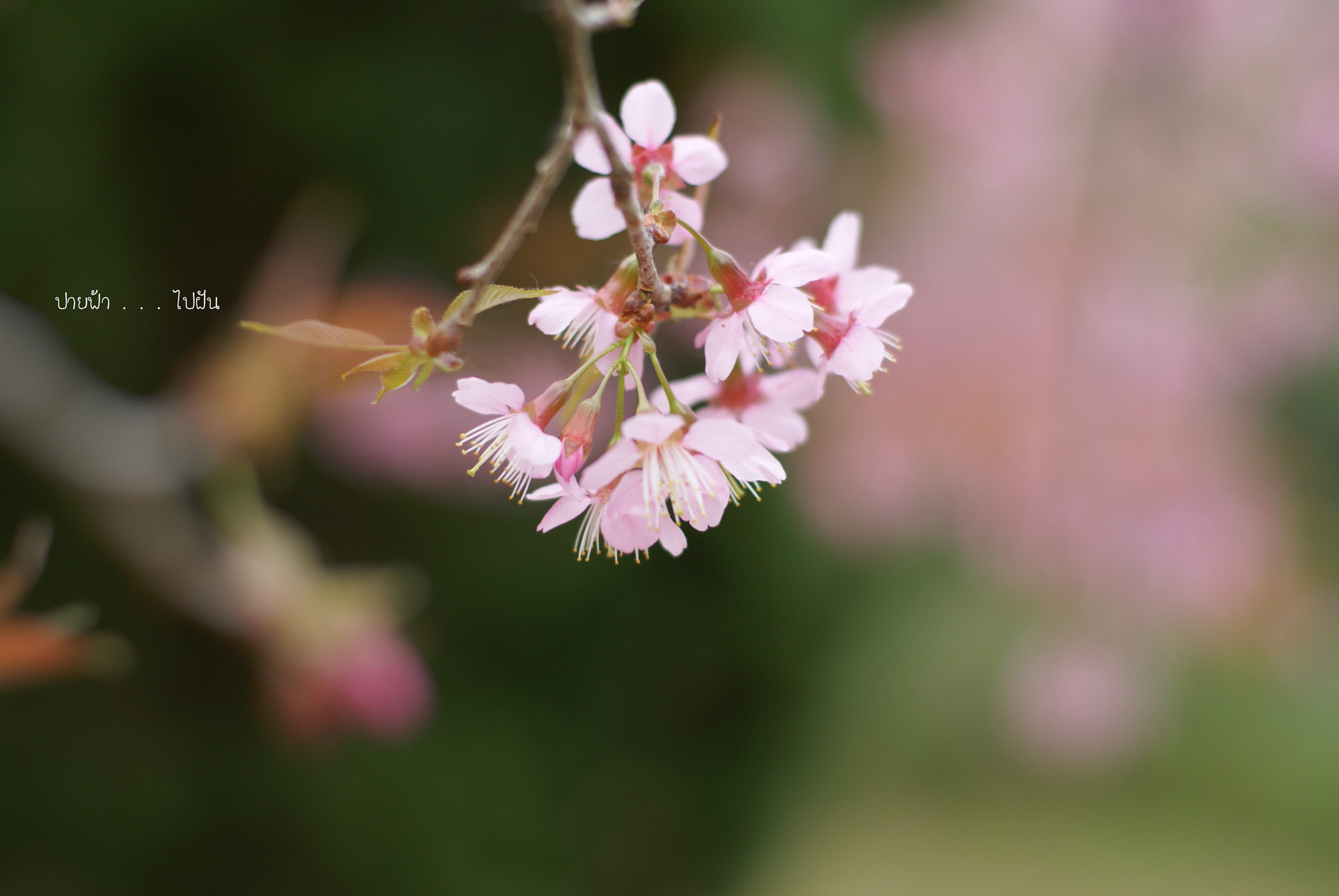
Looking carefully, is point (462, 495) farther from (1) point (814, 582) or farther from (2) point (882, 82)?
(2) point (882, 82)

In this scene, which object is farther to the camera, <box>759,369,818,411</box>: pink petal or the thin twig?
<box>759,369,818,411</box>: pink petal

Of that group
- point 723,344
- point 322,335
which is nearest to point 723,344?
point 723,344

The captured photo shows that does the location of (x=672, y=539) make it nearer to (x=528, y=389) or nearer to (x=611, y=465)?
(x=611, y=465)

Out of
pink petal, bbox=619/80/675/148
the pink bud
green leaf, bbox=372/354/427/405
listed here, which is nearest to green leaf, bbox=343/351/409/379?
green leaf, bbox=372/354/427/405

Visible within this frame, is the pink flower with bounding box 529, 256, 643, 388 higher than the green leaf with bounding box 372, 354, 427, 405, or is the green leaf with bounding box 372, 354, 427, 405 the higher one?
the pink flower with bounding box 529, 256, 643, 388

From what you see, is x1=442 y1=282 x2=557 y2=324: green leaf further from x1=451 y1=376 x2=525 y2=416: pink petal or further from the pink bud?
the pink bud

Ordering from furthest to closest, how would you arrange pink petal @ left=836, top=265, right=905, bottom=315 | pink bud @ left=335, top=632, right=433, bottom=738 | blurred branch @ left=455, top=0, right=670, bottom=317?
pink bud @ left=335, top=632, right=433, bottom=738
pink petal @ left=836, top=265, right=905, bottom=315
blurred branch @ left=455, top=0, right=670, bottom=317

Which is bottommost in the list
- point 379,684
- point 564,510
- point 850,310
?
point 379,684
